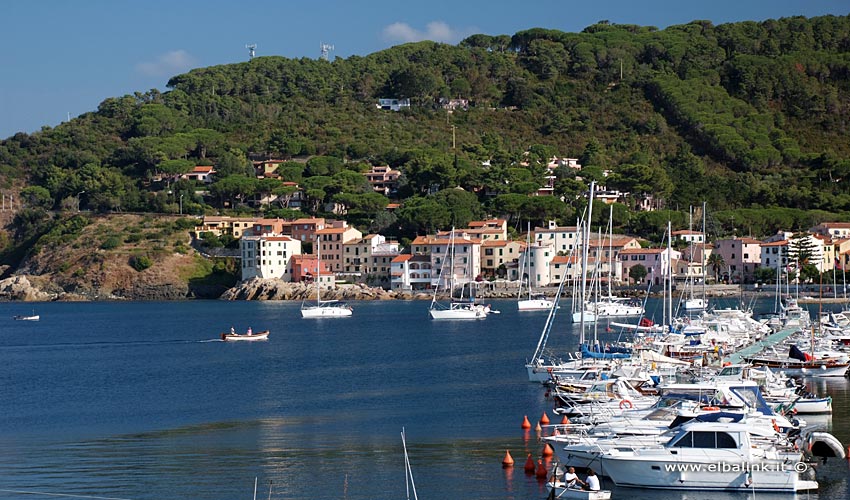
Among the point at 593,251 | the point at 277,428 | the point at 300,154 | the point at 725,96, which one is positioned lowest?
the point at 277,428

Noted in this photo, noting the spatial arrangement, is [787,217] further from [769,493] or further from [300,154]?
[769,493]

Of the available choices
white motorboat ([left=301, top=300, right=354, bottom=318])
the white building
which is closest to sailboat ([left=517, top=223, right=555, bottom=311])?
white motorboat ([left=301, top=300, right=354, bottom=318])

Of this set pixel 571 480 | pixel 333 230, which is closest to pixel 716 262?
pixel 333 230

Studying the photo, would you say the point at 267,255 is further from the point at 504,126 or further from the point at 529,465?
the point at 529,465

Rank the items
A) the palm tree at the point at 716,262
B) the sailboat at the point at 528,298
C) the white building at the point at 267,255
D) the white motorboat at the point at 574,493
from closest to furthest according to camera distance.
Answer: the white motorboat at the point at 574,493
the sailboat at the point at 528,298
the palm tree at the point at 716,262
the white building at the point at 267,255

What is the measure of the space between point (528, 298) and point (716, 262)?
55.1ft

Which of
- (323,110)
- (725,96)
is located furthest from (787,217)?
(323,110)

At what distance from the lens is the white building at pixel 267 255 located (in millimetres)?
97688

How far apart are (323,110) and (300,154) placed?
19.9m

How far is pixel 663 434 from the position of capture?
2103 centimetres

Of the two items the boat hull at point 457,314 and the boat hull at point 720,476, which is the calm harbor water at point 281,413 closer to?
the boat hull at point 720,476

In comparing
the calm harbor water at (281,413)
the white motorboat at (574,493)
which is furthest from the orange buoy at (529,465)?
the white motorboat at (574,493)

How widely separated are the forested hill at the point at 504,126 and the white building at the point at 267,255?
12.5m

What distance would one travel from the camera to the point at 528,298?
301 ft
